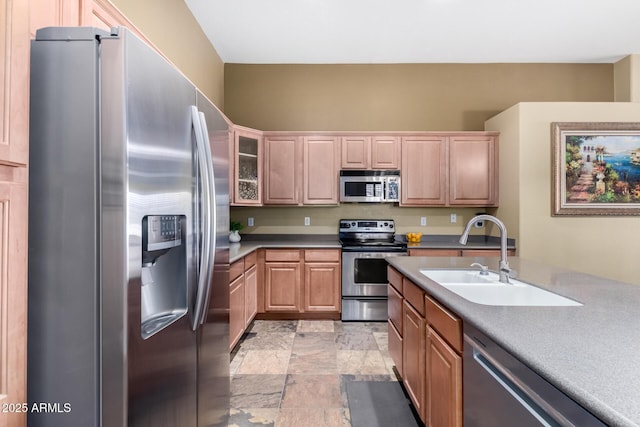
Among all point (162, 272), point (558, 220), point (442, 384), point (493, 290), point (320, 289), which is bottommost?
point (320, 289)

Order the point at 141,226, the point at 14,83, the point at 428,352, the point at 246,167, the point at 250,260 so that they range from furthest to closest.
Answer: the point at 246,167
the point at 250,260
the point at 428,352
the point at 141,226
the point at 14,83

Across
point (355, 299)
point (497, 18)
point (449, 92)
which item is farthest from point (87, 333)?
point (449, 92)

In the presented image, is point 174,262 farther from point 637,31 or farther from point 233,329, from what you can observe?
point 637,31

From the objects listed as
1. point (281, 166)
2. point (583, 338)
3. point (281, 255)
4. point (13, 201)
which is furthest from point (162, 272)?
point (281, 166)

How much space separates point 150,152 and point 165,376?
29.5 inches

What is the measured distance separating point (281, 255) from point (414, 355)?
209 cm

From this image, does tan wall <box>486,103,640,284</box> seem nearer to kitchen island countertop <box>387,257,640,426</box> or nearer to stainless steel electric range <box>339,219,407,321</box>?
stainless steel electric range <box>339,219,407,321</box>

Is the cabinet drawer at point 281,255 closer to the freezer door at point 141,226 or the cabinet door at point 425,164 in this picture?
the cabinet door at point 425,164

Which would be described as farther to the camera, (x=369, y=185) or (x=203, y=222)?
(x=369, y=185)

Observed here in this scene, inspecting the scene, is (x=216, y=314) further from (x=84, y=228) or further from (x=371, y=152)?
(x=371, y=152)

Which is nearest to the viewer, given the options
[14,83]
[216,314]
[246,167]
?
[14,83]

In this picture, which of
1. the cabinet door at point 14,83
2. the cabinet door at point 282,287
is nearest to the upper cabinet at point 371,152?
the cabinet door at point 282,287

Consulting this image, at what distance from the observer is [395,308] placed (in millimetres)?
2311

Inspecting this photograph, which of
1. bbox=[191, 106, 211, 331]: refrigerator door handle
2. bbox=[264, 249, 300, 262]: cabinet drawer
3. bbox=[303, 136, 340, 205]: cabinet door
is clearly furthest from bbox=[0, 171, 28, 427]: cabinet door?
bbox=[303, 136, 340, 205]: cabinet door
